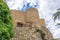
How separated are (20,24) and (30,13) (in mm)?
1597

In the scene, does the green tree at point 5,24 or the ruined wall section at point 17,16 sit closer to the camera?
the green tree at point 5,24

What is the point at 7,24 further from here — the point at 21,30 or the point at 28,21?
the point at 28,21

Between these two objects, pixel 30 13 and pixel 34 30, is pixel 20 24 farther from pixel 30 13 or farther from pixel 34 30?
pixel 34 30

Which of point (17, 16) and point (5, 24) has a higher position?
point (5, 24)

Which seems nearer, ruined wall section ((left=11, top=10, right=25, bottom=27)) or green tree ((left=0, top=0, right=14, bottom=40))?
green tree ((left=0, top=0, right=14, bottom=40))

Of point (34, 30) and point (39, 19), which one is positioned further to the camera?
point (39, 19)

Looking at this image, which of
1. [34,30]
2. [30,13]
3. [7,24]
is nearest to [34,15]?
[30,13]

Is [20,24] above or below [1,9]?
below

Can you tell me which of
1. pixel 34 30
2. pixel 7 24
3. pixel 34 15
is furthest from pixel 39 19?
pixel 7 24

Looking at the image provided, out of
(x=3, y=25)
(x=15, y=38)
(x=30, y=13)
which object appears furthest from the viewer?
(x=30, y=13)

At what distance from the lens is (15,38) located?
2100 centimetres

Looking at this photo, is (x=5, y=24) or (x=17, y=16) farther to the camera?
(x=17, y=16)

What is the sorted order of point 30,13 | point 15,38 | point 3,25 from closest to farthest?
point 3,25 → point 15,38 → point 30,13

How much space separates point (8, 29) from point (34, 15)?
13.4m
